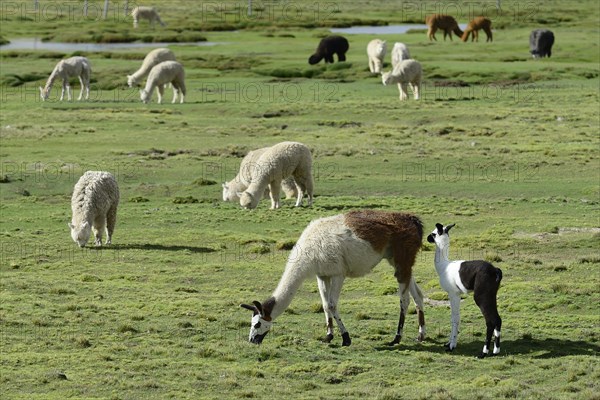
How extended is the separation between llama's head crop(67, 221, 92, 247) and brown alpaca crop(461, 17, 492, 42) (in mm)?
49523

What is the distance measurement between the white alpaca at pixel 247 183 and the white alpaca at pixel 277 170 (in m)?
0.41

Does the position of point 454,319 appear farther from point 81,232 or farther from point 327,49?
point 327,49

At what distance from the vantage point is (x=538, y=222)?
26.7 metres

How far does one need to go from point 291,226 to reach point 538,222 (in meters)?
5.63

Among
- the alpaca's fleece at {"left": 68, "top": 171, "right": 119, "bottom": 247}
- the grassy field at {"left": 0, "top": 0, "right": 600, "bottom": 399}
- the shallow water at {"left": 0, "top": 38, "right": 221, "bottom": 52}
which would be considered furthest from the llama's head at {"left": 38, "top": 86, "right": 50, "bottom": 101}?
the alpaca's fleece at {"left": 68, "top": 171, "right": 119, "bottom": 247}

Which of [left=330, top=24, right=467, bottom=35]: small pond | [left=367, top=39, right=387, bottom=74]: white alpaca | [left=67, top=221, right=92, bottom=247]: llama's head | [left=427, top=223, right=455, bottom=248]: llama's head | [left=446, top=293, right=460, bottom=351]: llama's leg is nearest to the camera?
[left=446, top=293, right=460, bottom=351]: llama's leg

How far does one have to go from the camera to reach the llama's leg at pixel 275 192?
28.3m

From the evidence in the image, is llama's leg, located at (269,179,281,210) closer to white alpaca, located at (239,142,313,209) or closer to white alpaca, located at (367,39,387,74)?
white alpaca, located at (239,142,313,209)

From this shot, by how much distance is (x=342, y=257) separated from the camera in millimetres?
16484

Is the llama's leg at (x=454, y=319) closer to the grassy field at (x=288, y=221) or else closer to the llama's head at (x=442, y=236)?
the grassy field at (x=288, y=221)

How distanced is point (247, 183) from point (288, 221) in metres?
1.98

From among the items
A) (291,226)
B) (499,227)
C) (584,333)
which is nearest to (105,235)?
(291,226)

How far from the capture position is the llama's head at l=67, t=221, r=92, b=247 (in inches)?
963

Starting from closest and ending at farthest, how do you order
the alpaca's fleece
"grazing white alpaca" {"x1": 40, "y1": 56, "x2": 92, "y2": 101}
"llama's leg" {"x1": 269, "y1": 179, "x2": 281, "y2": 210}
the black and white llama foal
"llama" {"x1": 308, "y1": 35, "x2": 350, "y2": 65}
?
the black and white llama foal, the alpaca's fleece, "llama's leg" {"x1": 269, "y1": 179, "x2": 281, "y2": 210}, "grazing white alpaca" {"x1": 40, "y1": 56, "x2": 92, "y2": 101}, "llama" {"x1": 308, "y1": 35, "x2": 350, "y2": 65}
